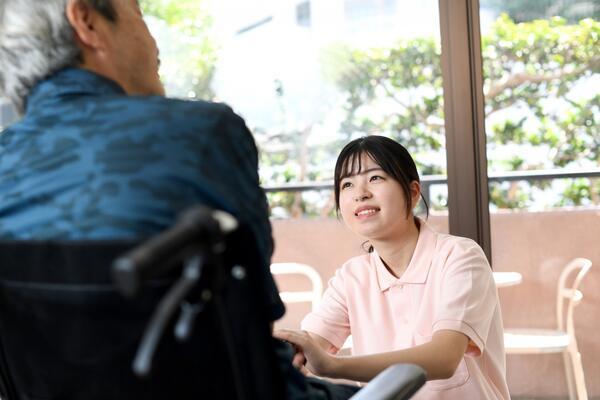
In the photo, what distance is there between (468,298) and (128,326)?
2.89ft

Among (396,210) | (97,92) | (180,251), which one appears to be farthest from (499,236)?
(180,251)

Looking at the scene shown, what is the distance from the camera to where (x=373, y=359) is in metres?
1.48

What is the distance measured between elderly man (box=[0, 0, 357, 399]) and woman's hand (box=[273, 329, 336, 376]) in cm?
22

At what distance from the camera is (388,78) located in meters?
3.02

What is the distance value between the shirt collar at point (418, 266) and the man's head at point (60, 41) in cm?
82

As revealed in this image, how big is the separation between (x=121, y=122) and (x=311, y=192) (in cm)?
214

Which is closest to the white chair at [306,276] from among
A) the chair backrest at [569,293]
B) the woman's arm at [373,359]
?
the chair backrest at [569,293]

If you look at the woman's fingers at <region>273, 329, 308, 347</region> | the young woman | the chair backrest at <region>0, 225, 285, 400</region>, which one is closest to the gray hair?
the chair backrest at <region>0, 225, 285, 400</region>

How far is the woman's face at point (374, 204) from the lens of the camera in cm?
187

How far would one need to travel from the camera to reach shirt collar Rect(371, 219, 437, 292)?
70.9 inches

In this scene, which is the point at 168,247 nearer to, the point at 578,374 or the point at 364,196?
the point at 364,196

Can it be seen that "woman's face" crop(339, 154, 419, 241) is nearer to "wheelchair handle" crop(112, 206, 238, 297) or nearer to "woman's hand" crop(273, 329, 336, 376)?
"woman's hand" crop(273, 329, 336, 376)

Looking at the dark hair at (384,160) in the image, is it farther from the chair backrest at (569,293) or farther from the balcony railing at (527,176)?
the chair backrest at (569,293)

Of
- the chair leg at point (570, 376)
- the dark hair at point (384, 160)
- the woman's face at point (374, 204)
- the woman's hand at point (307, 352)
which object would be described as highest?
the dark hair at point (384, 160)
